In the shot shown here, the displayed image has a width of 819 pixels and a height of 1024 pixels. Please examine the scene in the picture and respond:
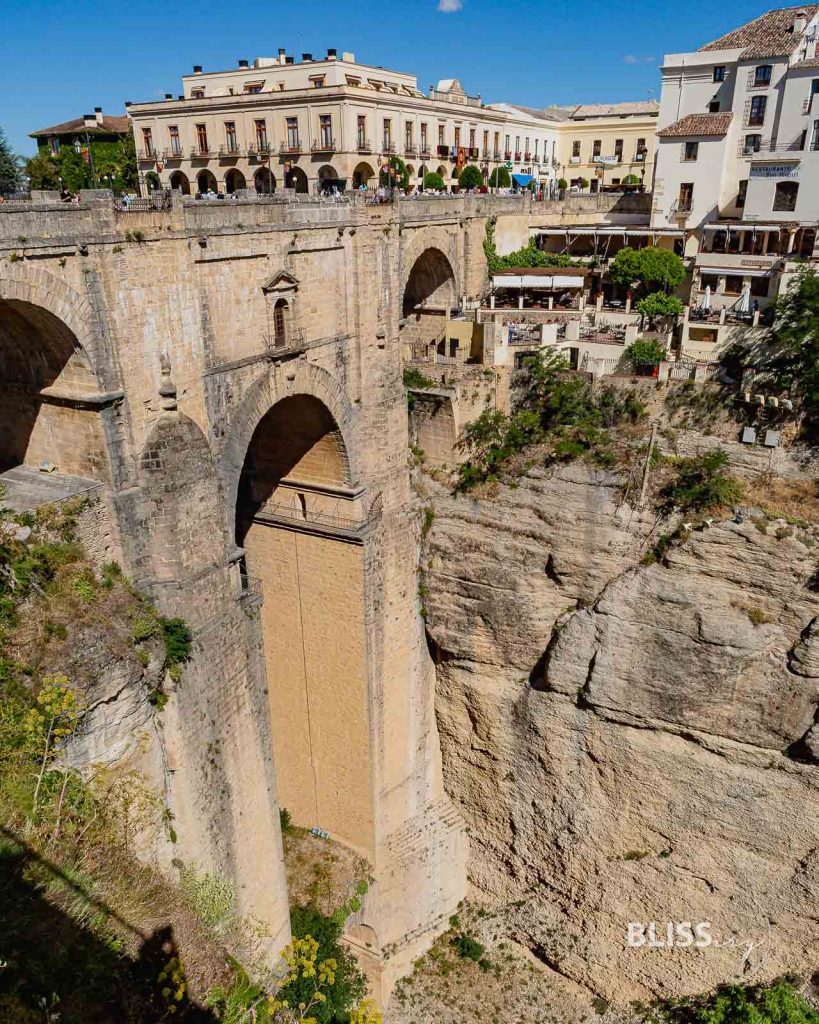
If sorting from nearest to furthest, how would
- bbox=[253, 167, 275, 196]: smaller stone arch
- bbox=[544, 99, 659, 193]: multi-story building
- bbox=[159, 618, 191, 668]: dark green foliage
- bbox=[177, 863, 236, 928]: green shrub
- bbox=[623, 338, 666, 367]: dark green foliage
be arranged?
bbox=[177, 863, 236, 928]: green shrub
bbox=[159, 618, 191, 668]: dark green foliage
bbox=[623, 338, 666, 367]: dark green foliage
bbox=[253, 167, 275, 196]: smaller stone arch
bbox=[544, 99, 659, 193]: multi-story building

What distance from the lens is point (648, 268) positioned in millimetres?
21078

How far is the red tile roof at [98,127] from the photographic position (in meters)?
33.2

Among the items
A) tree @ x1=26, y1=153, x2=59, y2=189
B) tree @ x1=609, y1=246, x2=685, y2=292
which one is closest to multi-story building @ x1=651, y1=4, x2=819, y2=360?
tree @ x1=609, y1=246, x2=685, y2=292

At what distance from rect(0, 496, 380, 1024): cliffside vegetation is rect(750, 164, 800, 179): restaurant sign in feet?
66.1

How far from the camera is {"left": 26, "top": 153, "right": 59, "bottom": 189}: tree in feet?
96.5

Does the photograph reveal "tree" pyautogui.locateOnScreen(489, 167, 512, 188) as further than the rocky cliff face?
Yes

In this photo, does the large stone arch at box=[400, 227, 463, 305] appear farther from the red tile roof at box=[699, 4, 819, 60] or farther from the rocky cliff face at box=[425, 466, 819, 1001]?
the red tile roof at box=[699, 4, 819, 60]

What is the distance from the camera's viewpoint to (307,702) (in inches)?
697

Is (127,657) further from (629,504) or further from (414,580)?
(629,504)

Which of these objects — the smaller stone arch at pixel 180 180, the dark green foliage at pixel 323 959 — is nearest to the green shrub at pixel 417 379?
the dark green foliage at pixel 323 959

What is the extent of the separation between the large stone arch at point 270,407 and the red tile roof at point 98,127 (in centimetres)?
2414

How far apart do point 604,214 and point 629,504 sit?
15.7m

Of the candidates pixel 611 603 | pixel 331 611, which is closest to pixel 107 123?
pixel 331 611

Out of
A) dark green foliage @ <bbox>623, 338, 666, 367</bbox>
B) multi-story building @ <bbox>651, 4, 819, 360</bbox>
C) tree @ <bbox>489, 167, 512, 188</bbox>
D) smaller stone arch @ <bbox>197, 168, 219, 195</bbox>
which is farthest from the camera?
tree @ <bbox>489, 167, 512, 188</bbox>
